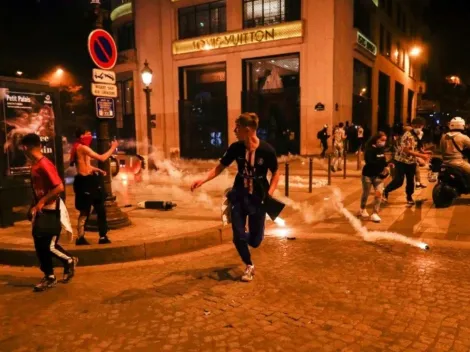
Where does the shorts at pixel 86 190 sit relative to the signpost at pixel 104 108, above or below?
below

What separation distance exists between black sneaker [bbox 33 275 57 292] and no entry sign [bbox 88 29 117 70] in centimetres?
348

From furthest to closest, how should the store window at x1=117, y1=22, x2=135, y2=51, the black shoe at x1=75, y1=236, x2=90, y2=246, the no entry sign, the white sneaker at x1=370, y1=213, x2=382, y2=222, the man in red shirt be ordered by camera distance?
the store window at x1=117, y1=22, x2=135, y2=51 < the white sneaker at x1=370, y1=213, x2=382, y2=222 < the no entry sign < the black shoe at x1=75, y1=236, x2=90, y2=246 < the man in red shirt

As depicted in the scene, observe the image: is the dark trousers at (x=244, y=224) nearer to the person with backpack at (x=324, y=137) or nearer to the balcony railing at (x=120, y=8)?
the person with backpack at (x=324, y=137)

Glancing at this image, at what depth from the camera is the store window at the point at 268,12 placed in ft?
78.7

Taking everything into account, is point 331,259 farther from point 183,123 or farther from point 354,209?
point 183,123

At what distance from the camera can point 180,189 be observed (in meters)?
12.6

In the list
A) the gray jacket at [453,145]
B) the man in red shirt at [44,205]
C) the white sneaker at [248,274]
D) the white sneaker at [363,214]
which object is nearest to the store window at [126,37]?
the gray jacket at [453,145]

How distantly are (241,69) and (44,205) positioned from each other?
22.2 m

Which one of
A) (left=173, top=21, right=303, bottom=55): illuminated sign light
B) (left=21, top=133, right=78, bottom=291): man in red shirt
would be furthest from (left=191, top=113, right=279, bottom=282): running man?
(left=173, top=21, right=303, bottom=55): illuminated sign light

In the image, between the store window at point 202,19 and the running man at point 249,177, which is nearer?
the running man at point 249,177

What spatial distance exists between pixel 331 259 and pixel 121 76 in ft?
101

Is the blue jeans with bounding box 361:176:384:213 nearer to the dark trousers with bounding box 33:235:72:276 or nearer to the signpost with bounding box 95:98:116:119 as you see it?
the signpost with bounding box 95:98:116:119

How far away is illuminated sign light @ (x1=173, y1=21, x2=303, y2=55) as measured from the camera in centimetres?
Result: 2381

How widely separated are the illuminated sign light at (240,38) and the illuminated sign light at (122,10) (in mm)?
5854
